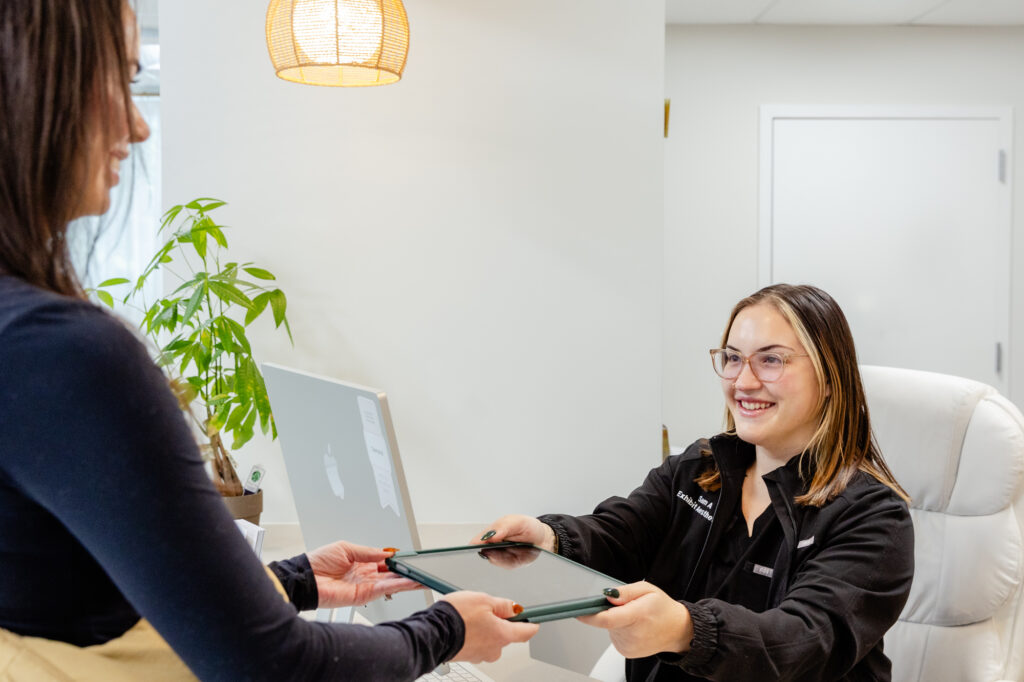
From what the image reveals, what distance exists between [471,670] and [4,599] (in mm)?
1056

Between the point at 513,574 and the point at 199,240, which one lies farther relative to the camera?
the point at 199,240

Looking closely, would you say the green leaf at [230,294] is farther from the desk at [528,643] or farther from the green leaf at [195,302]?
the desk at [528,643]

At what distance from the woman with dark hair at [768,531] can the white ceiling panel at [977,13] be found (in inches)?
115

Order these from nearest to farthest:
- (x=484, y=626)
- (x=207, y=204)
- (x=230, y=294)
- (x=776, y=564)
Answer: (x=484, y=626) < (x=776, y=564) < (x=230, y=294) < (x=207, y=204)

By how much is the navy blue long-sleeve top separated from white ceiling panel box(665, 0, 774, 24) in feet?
11.5

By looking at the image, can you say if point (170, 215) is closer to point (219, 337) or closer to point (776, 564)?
point (219, 337)

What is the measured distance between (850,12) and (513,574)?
3513 millimetres

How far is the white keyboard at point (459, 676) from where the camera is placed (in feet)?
5.19

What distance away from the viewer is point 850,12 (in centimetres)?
391

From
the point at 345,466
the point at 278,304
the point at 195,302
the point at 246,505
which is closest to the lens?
the point at 345,466

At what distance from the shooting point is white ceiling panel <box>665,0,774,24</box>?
377cm

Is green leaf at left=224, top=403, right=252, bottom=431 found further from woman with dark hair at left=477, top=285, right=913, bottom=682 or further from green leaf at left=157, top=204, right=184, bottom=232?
woman with dark hair at left=477, top=285, right=913, bottom=682

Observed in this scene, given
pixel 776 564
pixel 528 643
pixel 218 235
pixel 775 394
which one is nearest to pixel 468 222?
pixel 218 235

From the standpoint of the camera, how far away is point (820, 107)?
13.6 ft
